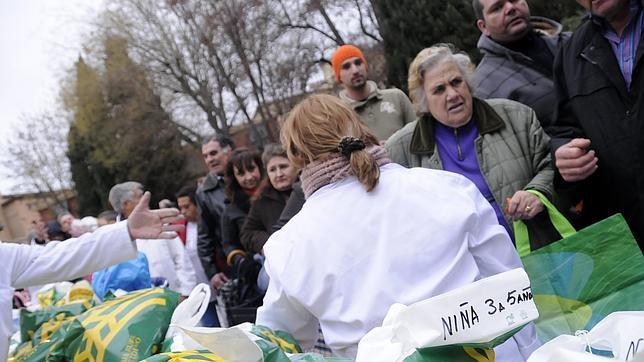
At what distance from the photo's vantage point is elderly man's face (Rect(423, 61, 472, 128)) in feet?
9.76

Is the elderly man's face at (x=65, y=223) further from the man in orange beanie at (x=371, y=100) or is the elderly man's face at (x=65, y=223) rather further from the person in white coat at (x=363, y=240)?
the person in white coat at (x=363, y=240)

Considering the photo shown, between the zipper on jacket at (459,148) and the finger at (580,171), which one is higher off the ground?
the zipper on jacket at (459,148)

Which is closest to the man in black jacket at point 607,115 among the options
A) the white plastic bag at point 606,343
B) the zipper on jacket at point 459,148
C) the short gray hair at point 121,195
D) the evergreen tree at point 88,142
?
the zipper on jacket at point 459,148

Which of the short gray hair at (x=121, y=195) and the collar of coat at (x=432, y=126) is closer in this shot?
the collar of coat at (x=432, y=126)

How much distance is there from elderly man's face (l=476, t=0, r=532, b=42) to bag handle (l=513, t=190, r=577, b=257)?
138cm

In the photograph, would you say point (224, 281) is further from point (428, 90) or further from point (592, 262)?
point (592, 262)

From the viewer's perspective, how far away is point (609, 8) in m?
2.64

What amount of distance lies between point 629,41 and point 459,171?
91cm

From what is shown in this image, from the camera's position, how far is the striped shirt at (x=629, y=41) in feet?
8.71

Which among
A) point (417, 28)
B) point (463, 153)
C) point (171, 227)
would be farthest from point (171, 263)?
point (417, 28)

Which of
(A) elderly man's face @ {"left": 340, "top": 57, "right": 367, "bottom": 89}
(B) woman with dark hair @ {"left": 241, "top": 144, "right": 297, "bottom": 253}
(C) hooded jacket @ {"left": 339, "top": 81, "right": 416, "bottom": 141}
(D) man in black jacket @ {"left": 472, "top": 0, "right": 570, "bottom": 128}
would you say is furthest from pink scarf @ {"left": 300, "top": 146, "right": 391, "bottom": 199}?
(A) elderly man's face @ {"left": 340, "top": 57, "right": 367, "bottom": 89}

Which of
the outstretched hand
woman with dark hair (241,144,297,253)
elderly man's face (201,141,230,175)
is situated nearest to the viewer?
the outstretched hand

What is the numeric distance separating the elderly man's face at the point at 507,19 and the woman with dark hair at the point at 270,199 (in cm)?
180

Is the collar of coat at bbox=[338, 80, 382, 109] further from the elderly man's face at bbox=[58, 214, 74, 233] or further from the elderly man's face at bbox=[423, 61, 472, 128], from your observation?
the elderly man's face at bbox=[58, 214, 74, 233]
